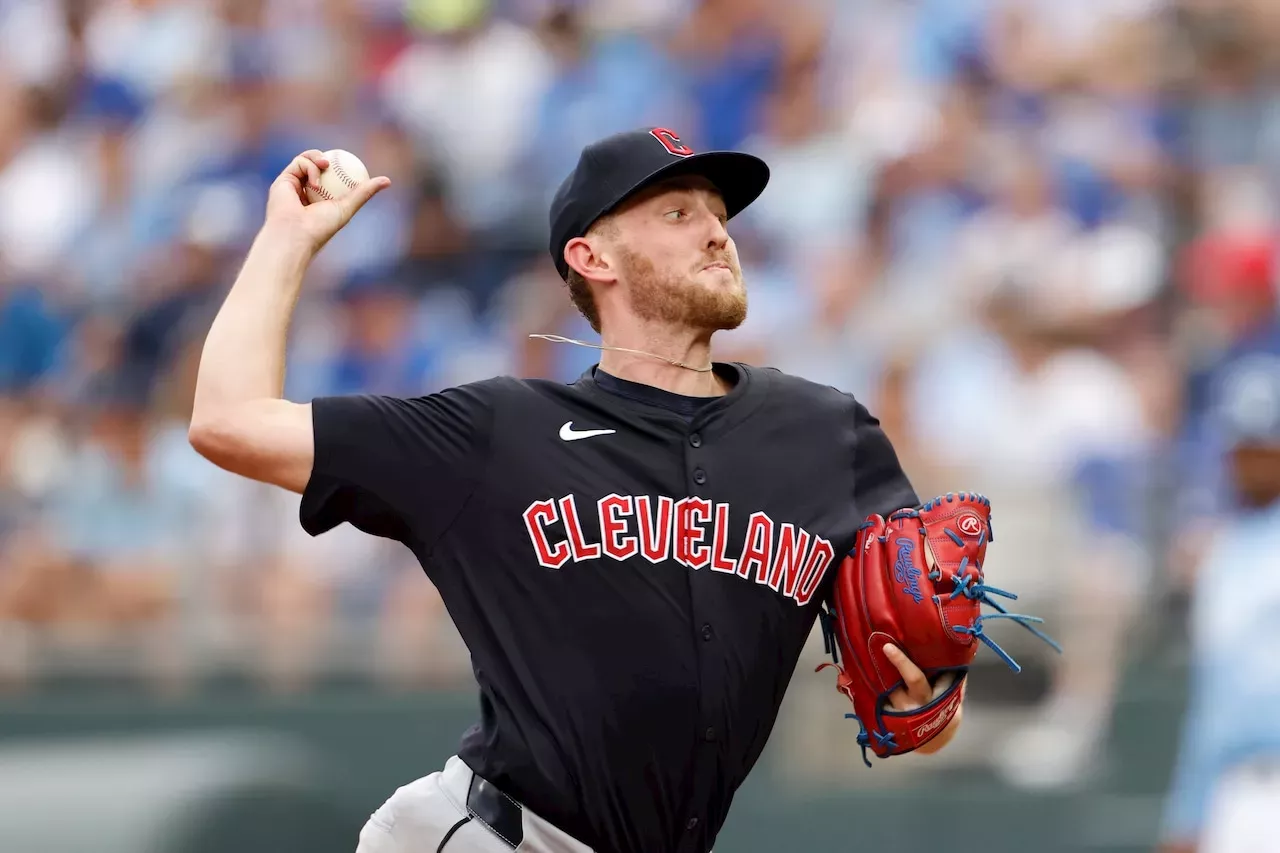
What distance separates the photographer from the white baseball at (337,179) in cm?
346

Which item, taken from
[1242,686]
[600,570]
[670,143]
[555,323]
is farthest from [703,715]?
A: [555,323]

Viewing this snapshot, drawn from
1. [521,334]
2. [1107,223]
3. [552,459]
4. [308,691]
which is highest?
[1107,223]

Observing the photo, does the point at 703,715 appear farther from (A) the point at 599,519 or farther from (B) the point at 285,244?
(B) the point at 285,244

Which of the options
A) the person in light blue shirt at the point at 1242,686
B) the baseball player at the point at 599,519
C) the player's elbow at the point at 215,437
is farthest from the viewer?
the person in light blue shirt at the point at 1242,686

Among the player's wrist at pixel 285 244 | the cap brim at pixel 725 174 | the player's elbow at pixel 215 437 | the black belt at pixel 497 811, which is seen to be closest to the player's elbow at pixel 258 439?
the player's elbow at pixel 215 437

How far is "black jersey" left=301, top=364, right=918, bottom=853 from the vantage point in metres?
3.28

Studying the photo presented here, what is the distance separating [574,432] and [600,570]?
0.29m

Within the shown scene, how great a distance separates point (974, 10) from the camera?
8.99 metres

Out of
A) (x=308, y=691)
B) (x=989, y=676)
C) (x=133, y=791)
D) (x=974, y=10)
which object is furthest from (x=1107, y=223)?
(x=133, y=791)

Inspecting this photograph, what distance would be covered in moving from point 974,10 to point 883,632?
615 centimetres

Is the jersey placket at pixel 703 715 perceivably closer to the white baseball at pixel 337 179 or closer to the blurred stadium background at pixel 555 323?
the white baseball at pixel 337 179

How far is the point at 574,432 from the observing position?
136 inches

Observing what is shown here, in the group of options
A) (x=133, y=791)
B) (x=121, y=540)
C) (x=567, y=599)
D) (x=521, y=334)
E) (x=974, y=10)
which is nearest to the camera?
(x=567, y=599)

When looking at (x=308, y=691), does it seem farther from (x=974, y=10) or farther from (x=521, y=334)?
Result: (x=974, y=10)
